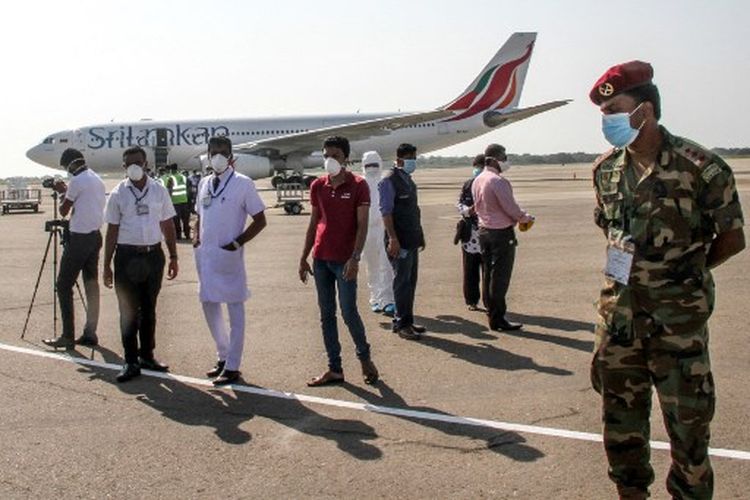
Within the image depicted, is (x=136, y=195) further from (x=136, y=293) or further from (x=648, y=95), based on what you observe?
(x=648, y=95)

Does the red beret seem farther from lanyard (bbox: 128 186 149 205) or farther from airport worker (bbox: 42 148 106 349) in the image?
airport worker (bbox: 42 148 106 349)

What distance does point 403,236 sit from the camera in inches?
329

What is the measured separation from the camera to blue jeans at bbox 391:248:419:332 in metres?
8.27

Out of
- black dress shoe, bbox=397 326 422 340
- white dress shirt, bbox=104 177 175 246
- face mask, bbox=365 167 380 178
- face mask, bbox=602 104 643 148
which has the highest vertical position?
face mask, bbox=602 104 643 148

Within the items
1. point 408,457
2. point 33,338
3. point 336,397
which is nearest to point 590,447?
A: point 408,457

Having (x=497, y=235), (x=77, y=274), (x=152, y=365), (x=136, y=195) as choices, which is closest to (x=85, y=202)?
(x=77, y=274)

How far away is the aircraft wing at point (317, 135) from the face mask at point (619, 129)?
1302 inches

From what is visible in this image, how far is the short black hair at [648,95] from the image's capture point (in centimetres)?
360

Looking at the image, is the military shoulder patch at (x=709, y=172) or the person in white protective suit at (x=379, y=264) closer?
the military shoulder patch at (x=709, y=172)

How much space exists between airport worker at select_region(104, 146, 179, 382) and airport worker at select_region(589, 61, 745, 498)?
14.3ft

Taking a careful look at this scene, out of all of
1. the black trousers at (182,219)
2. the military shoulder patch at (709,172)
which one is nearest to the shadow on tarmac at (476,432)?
the military shoulder patch at (709,172)

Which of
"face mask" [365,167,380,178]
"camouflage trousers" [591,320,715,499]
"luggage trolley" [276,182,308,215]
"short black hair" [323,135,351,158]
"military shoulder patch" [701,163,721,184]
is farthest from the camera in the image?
"luggage trolley" [276,182,308,215]

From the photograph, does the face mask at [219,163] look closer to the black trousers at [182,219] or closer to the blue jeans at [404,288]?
the blue jeans at [404,288]

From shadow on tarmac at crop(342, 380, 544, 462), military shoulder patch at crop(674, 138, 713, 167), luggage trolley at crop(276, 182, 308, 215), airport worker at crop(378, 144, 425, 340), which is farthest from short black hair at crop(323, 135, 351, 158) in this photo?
luggage trolley at crop(276, 182, 308, 215)
